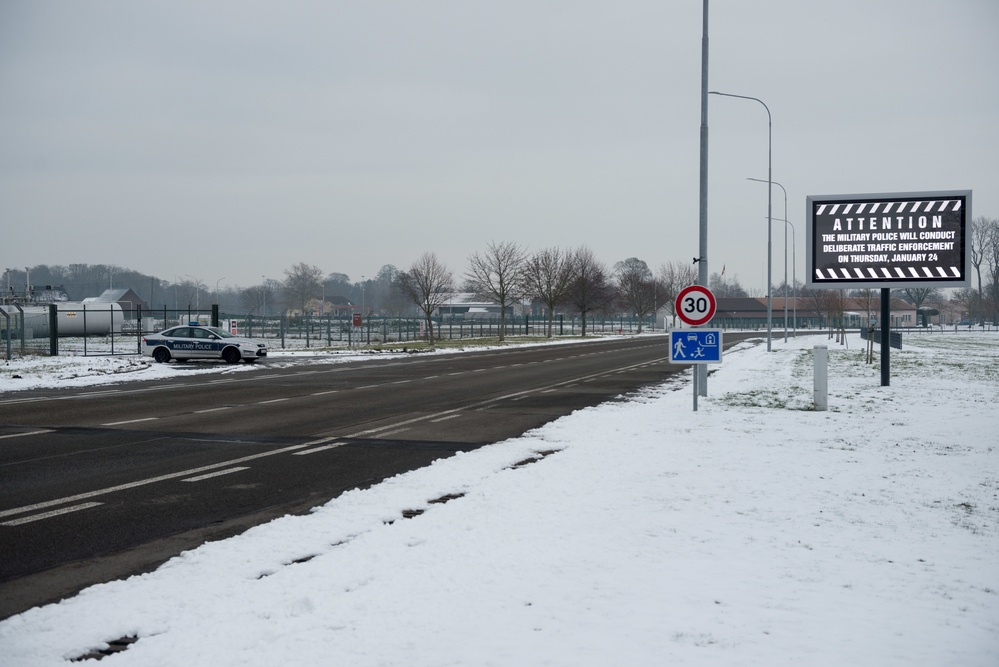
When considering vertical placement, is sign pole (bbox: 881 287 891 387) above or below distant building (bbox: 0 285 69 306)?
below

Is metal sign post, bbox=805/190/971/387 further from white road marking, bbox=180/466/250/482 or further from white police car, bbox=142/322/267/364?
white police car, bbox=142/322/267/364

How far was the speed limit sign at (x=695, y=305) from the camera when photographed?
13914 mm

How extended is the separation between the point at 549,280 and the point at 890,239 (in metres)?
47.2

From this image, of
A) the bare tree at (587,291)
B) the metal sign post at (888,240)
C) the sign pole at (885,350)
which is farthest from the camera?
the bare tree at (587,291)

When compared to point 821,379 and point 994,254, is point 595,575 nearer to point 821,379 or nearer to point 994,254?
point 821,379

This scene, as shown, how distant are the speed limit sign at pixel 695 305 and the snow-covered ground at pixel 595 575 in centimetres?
457

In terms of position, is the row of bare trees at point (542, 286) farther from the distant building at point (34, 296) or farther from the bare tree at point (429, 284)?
the distant building at point (34, 296)

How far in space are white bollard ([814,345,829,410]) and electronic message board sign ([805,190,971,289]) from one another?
6.07 metres

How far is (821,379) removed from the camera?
1446 cm

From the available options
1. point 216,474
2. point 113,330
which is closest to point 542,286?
point 113,330

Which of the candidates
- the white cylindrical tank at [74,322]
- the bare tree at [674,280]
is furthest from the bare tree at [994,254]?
the white cylindrical tank at [74,322]

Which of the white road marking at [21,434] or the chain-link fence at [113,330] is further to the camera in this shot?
the chain-link fence at [113,330]

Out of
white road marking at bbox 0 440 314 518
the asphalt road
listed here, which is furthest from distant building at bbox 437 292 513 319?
white road marking at bbox 0 440 314 518

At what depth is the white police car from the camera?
3062 cm
